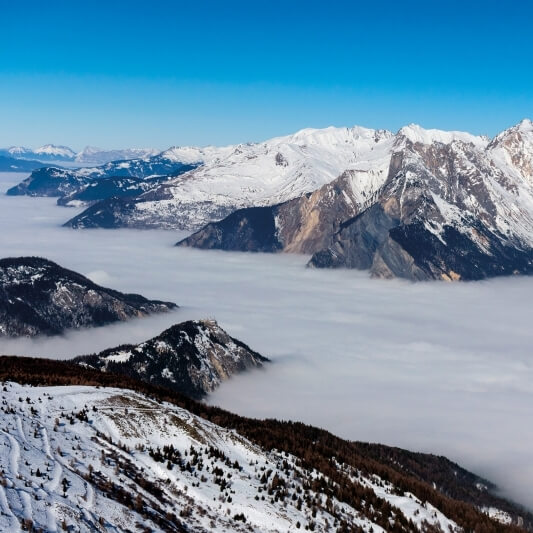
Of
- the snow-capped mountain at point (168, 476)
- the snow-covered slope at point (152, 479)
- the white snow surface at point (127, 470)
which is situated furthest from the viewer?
the snow-capped mountain at point (168, 476)

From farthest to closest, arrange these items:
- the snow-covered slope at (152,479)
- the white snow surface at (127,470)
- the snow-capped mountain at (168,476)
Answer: the snow-capped mountain at (168,476) < the snow-covered slope at (152,479) < the white snow surface at (127,470)

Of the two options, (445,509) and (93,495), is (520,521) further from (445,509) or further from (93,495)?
(93,495)

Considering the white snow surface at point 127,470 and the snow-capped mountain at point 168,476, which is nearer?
the white snow surface at point 127,470

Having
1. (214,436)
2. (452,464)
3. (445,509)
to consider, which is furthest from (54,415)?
(452,464)

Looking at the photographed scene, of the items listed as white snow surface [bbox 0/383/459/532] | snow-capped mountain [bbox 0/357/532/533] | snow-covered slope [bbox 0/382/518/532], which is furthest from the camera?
snow-capped mountain [bbox 0/357/532/533]
